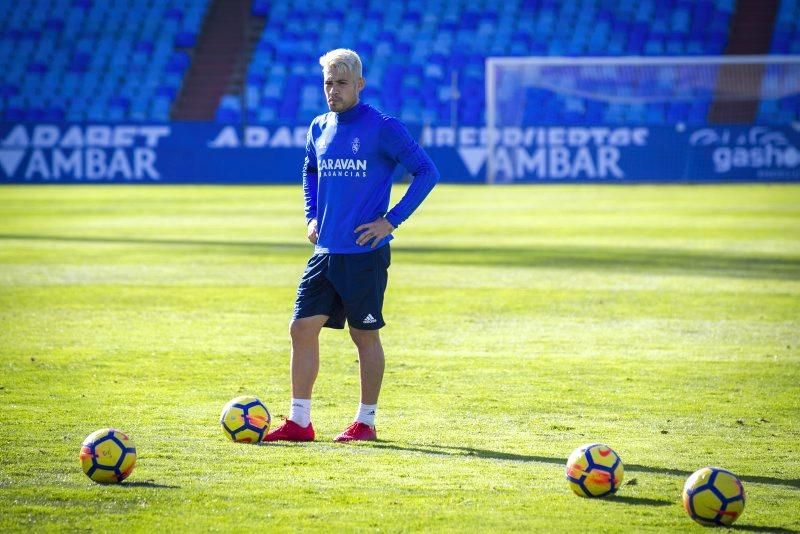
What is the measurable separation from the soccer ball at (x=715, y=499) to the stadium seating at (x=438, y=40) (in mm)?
36538

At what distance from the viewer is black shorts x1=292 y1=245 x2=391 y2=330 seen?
274 inches

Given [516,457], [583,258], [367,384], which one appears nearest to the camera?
[516,457]

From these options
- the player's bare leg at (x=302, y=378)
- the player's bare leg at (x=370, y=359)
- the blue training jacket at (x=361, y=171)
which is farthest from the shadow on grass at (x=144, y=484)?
the blue training jacket at (x=361, y=171)

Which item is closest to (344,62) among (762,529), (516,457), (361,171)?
(361,171)

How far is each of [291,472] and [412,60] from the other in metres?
38.9

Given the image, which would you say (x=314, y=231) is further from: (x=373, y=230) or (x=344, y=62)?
(x=344, y=62)

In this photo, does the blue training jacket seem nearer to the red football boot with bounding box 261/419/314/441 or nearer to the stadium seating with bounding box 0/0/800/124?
the red football boot with bounding box 261/419/314/441

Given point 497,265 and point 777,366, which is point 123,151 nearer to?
point 497,265

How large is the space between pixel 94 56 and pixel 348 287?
41.0 meters

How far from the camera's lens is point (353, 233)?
6.97 metres

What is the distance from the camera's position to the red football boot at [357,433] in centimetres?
695

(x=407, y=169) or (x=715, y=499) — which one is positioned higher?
(x=407, y=169)

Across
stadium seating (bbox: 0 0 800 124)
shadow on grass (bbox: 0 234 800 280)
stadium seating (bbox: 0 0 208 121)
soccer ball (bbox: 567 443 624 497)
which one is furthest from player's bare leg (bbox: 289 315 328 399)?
stadium seating (bbox: 0 0 208 121)

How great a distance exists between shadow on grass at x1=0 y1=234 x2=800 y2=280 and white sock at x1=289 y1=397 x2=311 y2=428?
9551 millimetres
